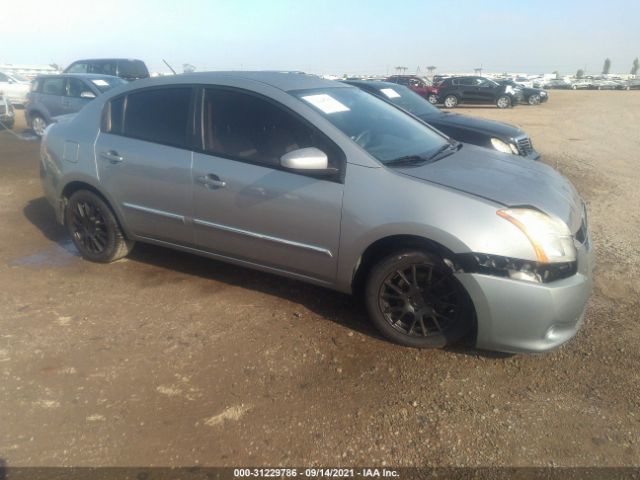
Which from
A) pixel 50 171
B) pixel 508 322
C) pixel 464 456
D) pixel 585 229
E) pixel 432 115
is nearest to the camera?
pixel 464 456

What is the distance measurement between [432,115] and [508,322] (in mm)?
A: 5784

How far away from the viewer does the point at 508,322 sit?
271 centimetres

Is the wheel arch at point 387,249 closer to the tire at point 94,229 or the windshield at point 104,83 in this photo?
the tire at point 94,229

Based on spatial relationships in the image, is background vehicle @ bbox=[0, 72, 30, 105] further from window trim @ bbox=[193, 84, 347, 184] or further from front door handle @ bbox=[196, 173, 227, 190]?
front door handle @ bbox=[196, 173, 227, 190]

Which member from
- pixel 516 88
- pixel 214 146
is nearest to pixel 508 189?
pixel 214 146

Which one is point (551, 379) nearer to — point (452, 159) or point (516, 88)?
point (452, 159)

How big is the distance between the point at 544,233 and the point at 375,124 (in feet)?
4.98

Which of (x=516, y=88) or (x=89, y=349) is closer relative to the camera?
(x=89, y=349)

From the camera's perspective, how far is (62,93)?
1078 centimetres

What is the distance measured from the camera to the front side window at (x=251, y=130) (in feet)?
10.6

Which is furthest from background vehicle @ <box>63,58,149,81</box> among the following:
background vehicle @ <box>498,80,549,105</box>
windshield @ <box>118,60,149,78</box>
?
background vehicle @ <box>498,80,549,105</box>

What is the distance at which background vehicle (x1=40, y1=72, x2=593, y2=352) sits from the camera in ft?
8.90

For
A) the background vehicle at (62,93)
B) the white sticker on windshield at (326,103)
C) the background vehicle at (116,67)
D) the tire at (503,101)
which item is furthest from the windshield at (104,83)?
the tire at (503,101)

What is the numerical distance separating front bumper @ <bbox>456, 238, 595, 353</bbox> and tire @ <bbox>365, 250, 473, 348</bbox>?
135 millimetres
